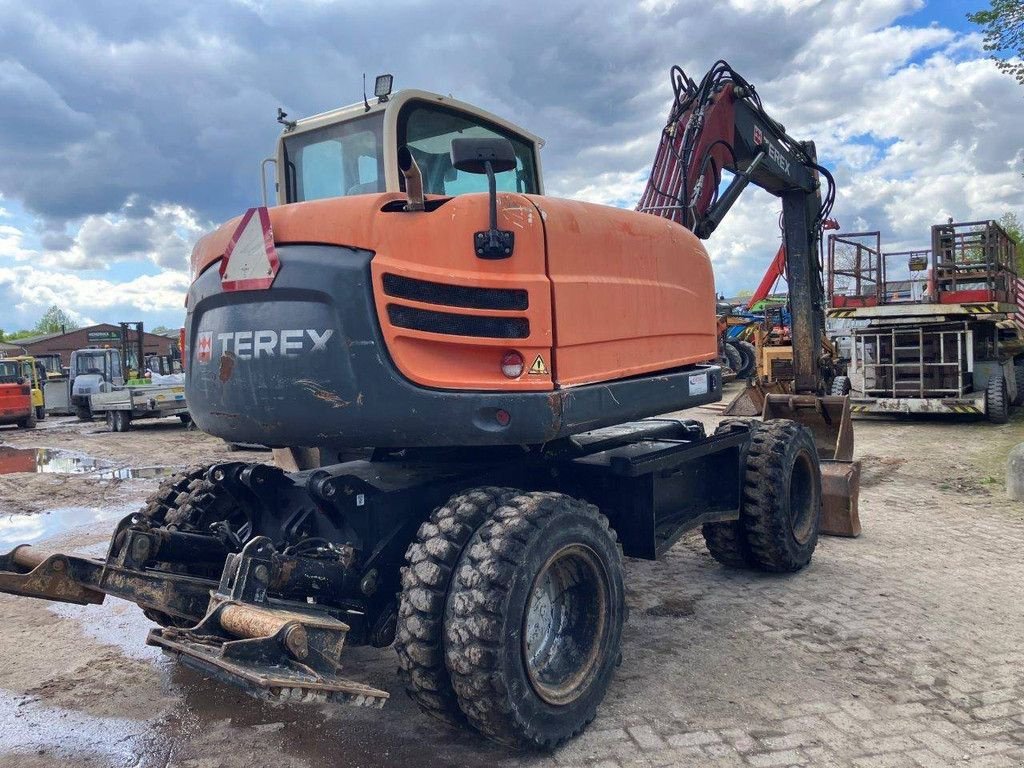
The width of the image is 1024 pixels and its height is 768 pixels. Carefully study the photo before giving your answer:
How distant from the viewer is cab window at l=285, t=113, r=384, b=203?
4.33m

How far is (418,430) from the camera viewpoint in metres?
3.54

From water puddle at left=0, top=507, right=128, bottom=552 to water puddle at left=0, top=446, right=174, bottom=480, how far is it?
2.76 meters

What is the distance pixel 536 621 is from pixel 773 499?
270 centimetres

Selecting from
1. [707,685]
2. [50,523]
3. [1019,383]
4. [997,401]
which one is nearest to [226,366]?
[707,685]

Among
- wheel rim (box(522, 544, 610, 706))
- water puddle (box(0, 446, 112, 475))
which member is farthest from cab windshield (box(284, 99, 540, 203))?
water puddle (box(0, 446, 112, 475))

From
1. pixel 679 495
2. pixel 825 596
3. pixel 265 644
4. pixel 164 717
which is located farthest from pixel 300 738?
pixel 825 596

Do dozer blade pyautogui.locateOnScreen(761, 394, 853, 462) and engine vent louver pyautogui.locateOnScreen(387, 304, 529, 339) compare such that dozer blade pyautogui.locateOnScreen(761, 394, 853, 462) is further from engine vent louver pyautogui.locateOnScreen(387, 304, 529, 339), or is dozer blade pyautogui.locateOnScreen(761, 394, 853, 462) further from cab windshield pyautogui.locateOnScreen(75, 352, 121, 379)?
cab windshield pyautogui.locateOnScreen(75, 352, 121, 379)

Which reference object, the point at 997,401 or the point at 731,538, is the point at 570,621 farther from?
the point at 997,401

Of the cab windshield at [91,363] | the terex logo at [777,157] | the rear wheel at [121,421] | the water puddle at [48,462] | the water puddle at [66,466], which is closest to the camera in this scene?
the terex logo at [777,157]

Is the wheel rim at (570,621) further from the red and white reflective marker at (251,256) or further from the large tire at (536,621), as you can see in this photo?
the red and white reflective marker at (251,256)

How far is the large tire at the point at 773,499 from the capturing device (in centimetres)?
589

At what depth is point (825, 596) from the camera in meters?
5.67

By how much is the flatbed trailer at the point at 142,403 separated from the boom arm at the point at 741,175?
50.2 feet

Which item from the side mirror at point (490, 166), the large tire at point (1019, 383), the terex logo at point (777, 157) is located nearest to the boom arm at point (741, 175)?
the terex logo at point (777, 157)
